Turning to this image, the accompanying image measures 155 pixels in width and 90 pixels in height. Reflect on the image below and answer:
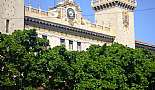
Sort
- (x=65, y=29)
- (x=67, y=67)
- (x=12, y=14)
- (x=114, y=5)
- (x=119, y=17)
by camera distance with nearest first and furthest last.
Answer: (x=67, y=67)
(x=12, y=14)
(x=65, y=29)
(x=114, y=5)
(x=119, y=17)

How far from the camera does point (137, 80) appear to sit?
1658 inches

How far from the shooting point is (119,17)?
6091cm

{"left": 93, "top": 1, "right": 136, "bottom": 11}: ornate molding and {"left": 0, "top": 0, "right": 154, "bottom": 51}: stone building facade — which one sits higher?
{"left": 93, "top": 1, "right": 136, "bottom": 11}: ornate molding

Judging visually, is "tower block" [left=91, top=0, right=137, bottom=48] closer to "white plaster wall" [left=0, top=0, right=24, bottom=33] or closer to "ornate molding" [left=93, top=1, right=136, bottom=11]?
"ornate molding" [left=93, top=1, right=136, bottom=11]

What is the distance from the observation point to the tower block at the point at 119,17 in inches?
2391

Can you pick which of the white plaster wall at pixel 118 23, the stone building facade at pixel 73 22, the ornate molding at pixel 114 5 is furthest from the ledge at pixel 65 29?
the ornate molding at pixel 114 5

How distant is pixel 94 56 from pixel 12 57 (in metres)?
8.26

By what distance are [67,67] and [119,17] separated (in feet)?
77.0


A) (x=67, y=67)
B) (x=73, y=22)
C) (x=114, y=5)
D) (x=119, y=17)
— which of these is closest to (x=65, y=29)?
(x=73, y=22)

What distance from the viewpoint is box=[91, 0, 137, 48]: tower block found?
60719 mm

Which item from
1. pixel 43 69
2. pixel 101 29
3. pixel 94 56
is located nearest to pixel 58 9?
pixel 101 29

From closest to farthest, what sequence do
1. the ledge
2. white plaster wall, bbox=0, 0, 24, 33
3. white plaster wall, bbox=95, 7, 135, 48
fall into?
1. white plaster wall, bbox=0, 0, 24, 33
2. the ledge
3. white plaster wall, bbox=95, 7, 135, 48

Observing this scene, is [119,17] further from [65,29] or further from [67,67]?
[67,67]

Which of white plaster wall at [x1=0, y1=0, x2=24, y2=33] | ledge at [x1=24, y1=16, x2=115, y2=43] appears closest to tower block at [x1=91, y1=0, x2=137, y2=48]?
ledge at [x1=24, y1=16, x2=115, y2=43]
